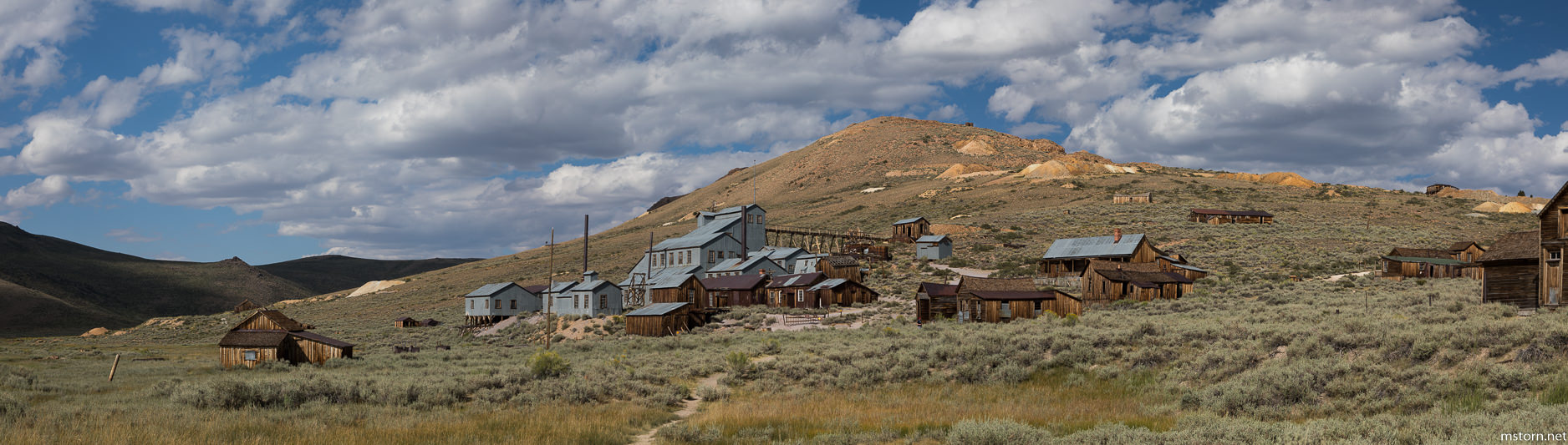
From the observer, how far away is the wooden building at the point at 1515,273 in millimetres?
28891

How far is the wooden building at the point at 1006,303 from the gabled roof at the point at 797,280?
647 inches

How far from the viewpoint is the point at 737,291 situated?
6247 centimetres

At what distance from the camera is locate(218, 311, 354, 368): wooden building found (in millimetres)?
34438

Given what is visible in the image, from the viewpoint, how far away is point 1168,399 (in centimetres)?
1875

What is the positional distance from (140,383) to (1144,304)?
1733 inches

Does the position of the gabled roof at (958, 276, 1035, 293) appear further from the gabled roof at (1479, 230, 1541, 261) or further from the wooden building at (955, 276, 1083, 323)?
the gabled roof at (1479, 230, 1541, 261)

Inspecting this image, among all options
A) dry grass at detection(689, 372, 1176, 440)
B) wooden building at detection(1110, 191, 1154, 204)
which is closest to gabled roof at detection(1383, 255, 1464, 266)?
dry grass at detection(689, 372, 1176, 440)

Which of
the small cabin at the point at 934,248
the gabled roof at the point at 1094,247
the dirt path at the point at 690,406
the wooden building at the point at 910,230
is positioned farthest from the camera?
the wooden building at the point at 910,230

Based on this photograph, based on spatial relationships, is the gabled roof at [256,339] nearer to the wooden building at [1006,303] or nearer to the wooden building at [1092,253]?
the wooden building at [1006,303]

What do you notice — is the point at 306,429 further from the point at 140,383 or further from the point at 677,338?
the point at 677,338

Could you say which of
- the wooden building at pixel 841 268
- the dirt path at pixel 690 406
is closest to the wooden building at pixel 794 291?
the wooden building at pixel 841 268

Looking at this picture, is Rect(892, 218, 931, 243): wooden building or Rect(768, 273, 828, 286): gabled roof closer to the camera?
Rect(768, 273, 828, 286): gabled roof

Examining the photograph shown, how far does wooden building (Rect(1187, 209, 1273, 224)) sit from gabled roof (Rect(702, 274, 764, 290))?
168 ft

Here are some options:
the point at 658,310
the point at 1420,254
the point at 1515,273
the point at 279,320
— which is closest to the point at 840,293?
the point at 658,310
